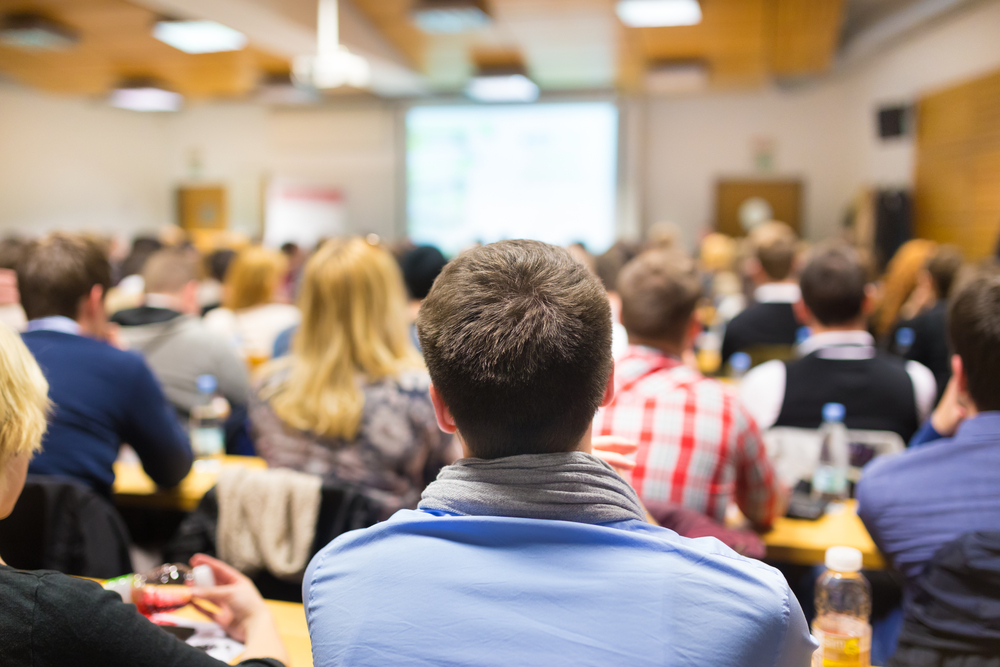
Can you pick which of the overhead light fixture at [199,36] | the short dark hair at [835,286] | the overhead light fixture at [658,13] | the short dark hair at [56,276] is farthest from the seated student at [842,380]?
the overhead light fixture at [199,36]

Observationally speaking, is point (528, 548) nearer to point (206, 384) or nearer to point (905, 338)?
point (206, 384)

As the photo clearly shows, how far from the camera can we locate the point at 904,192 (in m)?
8.45

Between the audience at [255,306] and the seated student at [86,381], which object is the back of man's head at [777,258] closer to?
the audience at [255,306]

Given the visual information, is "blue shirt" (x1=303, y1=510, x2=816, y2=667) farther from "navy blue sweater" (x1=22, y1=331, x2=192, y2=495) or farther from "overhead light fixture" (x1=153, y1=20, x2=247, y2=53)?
"overhead light fixture" (x1=153, y1=20, x2=247, y2=53)

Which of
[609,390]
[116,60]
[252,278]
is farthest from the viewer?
[116,60]

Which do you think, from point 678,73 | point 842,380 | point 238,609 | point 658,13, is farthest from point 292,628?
point 678,73

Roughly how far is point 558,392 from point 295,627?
2.88 ft

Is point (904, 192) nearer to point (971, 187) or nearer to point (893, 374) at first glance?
point (971, 187)

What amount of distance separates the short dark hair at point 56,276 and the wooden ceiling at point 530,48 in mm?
5125

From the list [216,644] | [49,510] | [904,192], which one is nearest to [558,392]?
[216,644]

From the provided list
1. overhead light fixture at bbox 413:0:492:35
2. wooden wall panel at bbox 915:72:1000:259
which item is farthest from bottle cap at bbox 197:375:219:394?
wooden wall panel at bbox 915:72:1000:259

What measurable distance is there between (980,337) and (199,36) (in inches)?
304

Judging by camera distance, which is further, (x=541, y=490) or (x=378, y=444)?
(x=378, y=444)

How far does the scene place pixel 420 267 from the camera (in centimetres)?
319
